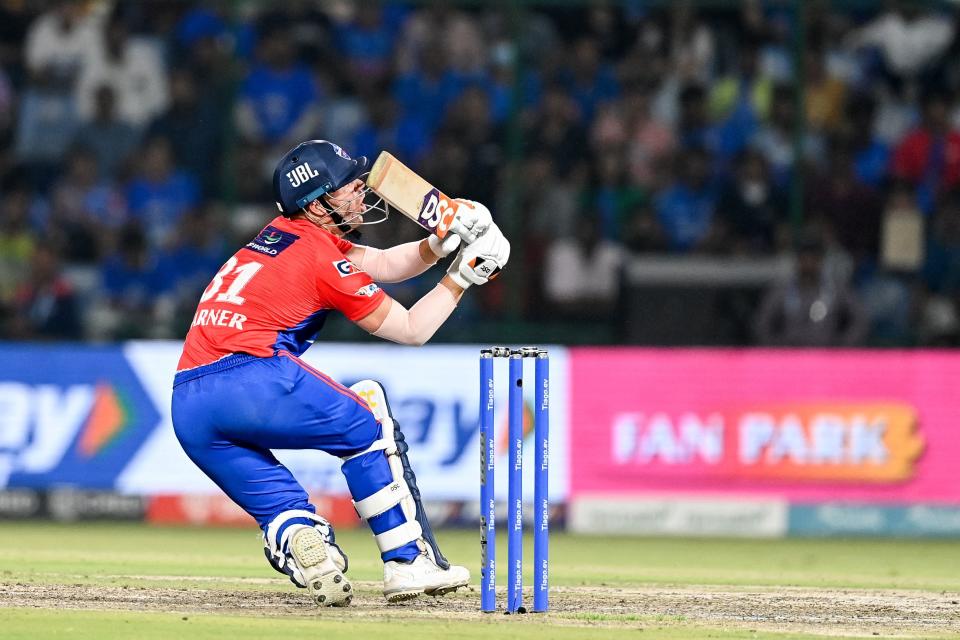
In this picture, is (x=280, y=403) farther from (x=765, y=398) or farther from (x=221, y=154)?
(x=221, y=154)

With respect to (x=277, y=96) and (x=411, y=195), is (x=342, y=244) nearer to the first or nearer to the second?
(x=411, y=195)

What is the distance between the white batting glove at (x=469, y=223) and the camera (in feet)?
22.5

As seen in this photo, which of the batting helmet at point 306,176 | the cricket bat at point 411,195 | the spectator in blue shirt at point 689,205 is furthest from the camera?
the spectator in blue shirt at point 689,205

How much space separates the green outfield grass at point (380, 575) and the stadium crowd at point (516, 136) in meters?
2.83

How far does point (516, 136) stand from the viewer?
1454 centimetres

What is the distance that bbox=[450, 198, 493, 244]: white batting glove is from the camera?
22.5 feet

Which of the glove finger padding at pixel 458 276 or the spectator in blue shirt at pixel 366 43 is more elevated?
the spectator in blue shirt at pixel 366 43

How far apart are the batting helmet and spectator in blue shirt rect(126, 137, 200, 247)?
7672 millimetres

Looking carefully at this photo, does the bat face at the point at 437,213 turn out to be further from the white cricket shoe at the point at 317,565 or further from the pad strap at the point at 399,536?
the white cricket shoe at the point at 317,565

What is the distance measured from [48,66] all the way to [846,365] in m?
7.67

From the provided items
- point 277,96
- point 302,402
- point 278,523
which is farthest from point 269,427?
point 277,96

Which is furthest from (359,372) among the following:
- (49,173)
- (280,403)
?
(280,403)

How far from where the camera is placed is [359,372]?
486 inches

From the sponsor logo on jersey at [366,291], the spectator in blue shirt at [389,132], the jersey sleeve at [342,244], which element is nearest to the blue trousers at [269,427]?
the sponsor logo on jersey at [366,291]
